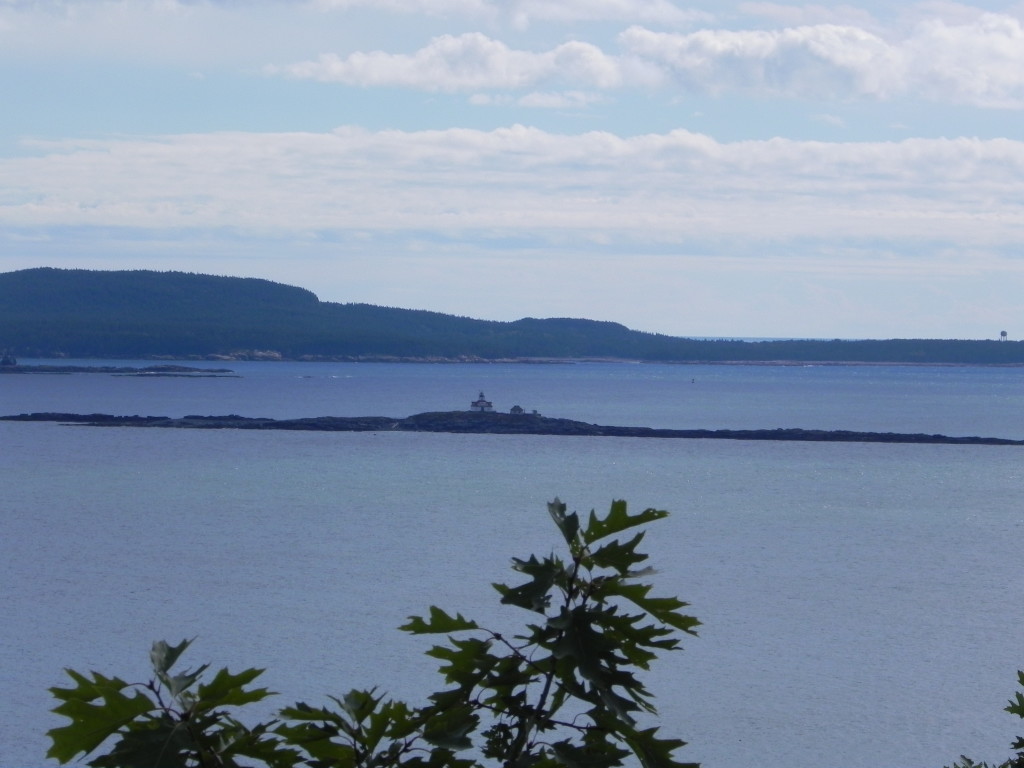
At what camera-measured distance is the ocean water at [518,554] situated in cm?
1608

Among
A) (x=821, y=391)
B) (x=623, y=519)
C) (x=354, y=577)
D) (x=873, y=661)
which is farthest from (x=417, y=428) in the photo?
A: (x=821, y=391)

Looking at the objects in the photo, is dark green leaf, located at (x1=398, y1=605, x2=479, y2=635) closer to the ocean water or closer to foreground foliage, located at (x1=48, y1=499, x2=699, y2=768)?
foreground foliage, located at (x1=48, y1=499, x2=699, y2=768)

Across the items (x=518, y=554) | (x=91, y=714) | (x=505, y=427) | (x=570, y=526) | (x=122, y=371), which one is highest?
(x=570, y=526)

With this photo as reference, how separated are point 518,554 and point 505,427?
32649mm

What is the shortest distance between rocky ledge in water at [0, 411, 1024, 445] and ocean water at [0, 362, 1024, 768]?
140cm

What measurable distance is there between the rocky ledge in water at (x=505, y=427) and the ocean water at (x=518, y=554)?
55.3 inches

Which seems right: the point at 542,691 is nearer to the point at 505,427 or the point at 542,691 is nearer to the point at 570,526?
the point at 570,526

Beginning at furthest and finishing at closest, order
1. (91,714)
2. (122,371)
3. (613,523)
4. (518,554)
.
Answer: (122,371) → (518,554) → (613,523) → (91,714)

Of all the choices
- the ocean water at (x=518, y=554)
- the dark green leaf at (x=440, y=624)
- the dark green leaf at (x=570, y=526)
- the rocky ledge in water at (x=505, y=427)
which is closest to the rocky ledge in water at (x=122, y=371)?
the rocky ledge in water at (x=505, y=427)

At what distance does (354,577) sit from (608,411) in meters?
63.3

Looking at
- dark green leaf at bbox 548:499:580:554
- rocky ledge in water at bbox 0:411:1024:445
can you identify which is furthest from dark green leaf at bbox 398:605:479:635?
rocky ledge in water at bbox 0:411:1024:445

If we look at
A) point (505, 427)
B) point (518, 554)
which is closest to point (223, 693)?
point (518, 554)

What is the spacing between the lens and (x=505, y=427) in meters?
60.4

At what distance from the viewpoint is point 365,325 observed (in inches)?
7687
